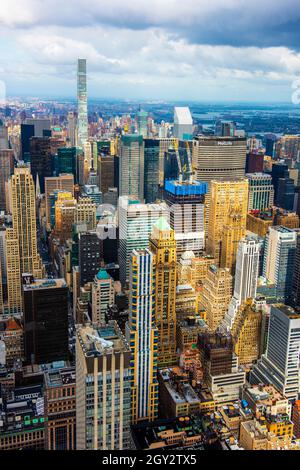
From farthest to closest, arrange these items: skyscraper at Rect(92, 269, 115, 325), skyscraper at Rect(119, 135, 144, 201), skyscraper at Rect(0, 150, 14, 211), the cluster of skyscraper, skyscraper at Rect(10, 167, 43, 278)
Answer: skyscraper at Rect(119, 135, 144, 201) < skyscraper at Rect(0, 150, 14, 211) < skyscraper at Rect(10, 167, 43, 278) < skyscraper at Rect(92, 269, 115, 325) < the cluster of skyscraper

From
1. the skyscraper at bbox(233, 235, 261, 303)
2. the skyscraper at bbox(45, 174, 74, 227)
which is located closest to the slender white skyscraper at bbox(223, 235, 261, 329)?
the skyscraper at bbox(233, 235, 261, 303)

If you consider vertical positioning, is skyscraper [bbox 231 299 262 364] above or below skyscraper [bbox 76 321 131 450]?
below

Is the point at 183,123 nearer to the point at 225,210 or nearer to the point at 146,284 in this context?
the point at 225,210

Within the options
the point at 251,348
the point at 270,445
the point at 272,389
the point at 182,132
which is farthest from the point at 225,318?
the point at 182,132

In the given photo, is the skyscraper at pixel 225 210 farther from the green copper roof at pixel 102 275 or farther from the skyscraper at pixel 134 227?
the green copper roof at pixel 102 275

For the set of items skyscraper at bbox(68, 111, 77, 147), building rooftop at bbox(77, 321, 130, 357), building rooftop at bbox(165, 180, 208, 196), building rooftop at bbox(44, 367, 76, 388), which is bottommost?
building rooftop at bbox(44, 367, 76, 388)

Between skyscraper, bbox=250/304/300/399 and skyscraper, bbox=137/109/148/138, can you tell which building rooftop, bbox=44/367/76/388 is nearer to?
skyscraper, bbox=250/304/300/399

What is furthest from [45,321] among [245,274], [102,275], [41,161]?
[41,161]
